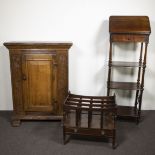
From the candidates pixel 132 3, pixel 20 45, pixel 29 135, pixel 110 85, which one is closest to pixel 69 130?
pixel 29 135

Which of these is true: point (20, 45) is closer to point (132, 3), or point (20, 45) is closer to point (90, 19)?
point (90, 19)

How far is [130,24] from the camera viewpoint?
2.50 meters

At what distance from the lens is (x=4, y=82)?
3.04 meters

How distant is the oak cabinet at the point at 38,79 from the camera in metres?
2.54

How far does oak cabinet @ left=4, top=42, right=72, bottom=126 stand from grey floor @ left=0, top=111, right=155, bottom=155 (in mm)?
154

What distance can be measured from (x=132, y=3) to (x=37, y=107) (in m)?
1.87

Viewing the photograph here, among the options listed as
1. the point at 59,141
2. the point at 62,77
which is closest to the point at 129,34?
the point at 62,77

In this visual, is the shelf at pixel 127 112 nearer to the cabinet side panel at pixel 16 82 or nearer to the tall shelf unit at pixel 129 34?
the tall shelf unit at pixel 129 34

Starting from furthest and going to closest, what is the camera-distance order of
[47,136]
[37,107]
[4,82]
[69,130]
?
[4,82] → [37,107] → [47,136] → [69,130]

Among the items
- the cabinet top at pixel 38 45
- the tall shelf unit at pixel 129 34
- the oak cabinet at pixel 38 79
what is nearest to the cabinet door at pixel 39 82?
the oak cabinet at pixel 38 79

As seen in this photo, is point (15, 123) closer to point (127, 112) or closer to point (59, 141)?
point (59, 141)

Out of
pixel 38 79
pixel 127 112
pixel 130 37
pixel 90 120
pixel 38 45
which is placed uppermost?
pixel 130 37

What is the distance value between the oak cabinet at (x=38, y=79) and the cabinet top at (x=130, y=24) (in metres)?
0.61

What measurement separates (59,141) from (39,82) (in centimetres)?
78
